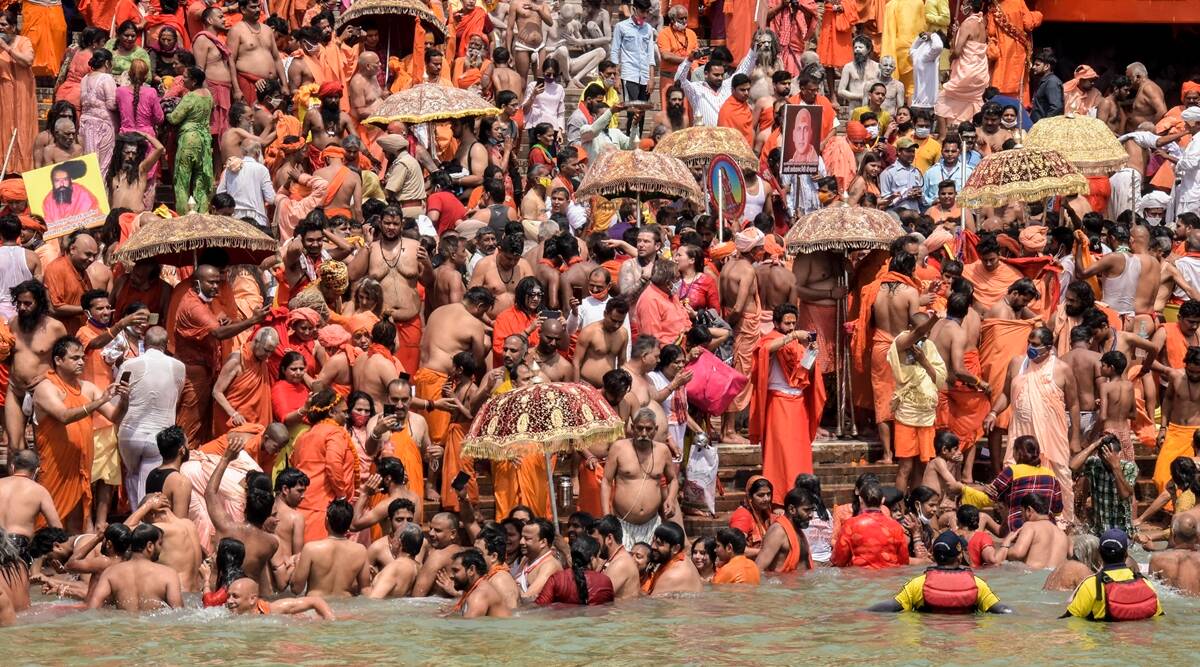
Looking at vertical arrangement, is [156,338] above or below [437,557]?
above

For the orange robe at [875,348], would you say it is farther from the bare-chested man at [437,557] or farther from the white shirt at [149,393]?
the white shirt at [149,393]

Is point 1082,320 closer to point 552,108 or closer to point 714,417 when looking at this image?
point 714,417

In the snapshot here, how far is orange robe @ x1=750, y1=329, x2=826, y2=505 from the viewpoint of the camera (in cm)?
1598

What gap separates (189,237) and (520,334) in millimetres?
2231

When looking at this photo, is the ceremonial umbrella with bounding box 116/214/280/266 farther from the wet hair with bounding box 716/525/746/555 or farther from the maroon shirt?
the wet hair with bounding box 716/525/746/555

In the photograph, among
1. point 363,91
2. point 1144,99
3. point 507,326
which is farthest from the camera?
point 1144,99

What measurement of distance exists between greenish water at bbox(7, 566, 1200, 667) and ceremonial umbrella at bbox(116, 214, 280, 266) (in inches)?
101

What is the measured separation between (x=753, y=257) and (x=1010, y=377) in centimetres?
204

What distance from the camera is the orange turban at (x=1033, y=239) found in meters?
17.9

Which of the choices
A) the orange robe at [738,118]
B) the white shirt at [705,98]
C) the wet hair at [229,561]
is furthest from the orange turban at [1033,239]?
the wet hair at [229,561]

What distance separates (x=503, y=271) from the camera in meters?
16.6

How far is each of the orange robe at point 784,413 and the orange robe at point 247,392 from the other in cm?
351

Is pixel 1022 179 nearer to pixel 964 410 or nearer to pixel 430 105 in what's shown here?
pixel 964 410

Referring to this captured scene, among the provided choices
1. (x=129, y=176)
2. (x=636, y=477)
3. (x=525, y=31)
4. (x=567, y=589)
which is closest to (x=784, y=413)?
(x=636, y=477)
